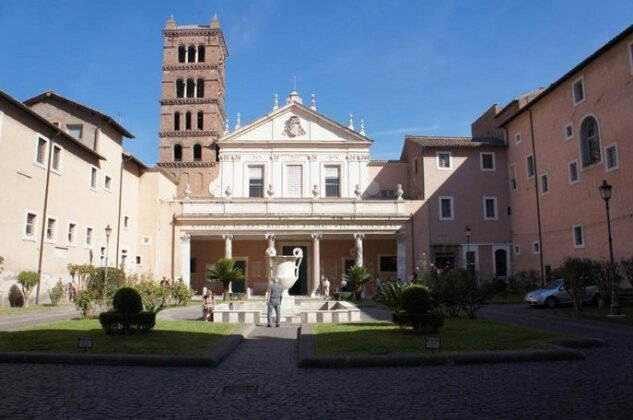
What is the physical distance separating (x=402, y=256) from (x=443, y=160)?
7.49 m

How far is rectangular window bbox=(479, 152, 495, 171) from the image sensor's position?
3734 cm

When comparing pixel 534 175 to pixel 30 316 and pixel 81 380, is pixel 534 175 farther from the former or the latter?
pixel 81 380

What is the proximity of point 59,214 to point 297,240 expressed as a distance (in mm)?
16950

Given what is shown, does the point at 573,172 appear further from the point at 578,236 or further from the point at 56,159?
the point at 56,159

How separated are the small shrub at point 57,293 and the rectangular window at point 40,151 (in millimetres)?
6049

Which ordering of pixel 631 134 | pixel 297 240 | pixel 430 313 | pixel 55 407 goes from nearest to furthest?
1. pixel 55 407
2. pixel 430 313
3. pixel 631 134
4. pixel 297 240

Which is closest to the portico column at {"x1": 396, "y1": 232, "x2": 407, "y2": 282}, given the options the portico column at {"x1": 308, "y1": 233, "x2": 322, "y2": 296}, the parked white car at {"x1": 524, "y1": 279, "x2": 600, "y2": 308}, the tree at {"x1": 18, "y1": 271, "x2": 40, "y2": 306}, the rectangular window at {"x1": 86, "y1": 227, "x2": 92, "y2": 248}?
the portico column at {"x1": 308, "y1": 233, "x2": 322, "y2": 296}

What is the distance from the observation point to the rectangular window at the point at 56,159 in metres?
26.5

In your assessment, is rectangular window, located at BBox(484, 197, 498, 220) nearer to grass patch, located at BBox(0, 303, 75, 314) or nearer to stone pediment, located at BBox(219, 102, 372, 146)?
stone pediment, located at BBox(219, 102, 372, 146)

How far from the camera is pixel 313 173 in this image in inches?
1583

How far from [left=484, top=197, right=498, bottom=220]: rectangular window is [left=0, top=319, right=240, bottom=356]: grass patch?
2661cm

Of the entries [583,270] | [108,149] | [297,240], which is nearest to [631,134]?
[583,270]

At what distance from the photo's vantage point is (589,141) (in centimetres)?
2783

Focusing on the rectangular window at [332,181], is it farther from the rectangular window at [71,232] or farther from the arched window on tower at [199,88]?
the arched window on tower at [199,88]
